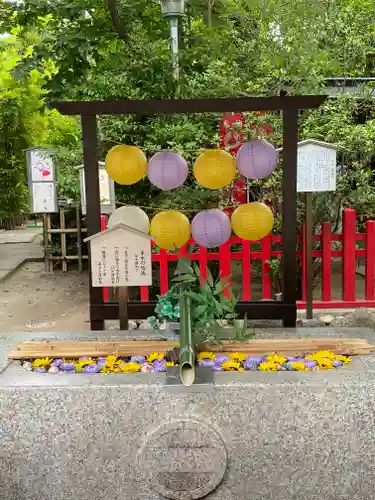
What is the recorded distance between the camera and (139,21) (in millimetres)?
7602

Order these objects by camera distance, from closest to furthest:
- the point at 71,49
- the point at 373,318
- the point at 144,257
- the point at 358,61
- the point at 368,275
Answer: the point at 144,257, the point at 373,318, the point at 71,49, the point at 368,275, the point at 358,61

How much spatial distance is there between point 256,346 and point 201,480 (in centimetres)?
93

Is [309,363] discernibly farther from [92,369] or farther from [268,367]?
[92,369]

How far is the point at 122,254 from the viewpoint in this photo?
13.0ft

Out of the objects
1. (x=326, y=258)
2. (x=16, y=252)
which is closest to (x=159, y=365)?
(x=326, y=258)

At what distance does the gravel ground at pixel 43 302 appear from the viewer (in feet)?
25.7

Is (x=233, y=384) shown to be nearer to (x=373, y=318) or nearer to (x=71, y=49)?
(x=373, y=318)

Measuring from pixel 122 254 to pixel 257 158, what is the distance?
118cm

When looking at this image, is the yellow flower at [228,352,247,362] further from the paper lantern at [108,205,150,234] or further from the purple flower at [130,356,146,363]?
the paper lantern at [108,205,150,234]

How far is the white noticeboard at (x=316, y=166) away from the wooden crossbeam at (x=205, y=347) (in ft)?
10.4

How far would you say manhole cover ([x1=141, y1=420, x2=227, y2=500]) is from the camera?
2.70 m

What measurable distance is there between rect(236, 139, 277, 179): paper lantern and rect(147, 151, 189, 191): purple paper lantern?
0.45 meters

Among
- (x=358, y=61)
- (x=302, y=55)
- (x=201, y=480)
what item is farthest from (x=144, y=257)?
(x=358, y=61)

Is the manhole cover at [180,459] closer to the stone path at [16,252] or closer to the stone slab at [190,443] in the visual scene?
the stone slab at [190,443]
